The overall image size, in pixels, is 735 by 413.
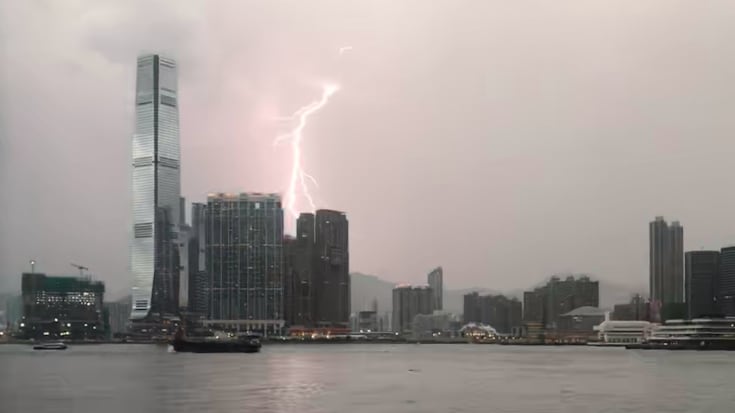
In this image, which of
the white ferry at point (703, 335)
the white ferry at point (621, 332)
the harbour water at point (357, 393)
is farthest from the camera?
the white ferry at point (621, 332)

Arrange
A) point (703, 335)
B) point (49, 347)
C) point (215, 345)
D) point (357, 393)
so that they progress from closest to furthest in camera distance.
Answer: point (357, 393) → point (215, 345) → point (49, 347) → point (703, 335)

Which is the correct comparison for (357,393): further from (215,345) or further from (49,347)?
(49,347)

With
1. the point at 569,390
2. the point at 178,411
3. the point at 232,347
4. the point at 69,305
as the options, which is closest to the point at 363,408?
the point at 178,411

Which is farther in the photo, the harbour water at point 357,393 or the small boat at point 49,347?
the small boat at point 49,347

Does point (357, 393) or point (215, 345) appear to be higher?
point (357, 393)

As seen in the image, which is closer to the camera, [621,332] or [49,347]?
[49,347]

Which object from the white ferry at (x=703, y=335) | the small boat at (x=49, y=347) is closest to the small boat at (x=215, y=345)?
the small boat at (x=49, y=347)

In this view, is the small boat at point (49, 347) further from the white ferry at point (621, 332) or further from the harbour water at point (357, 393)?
the white ferry at point (621, 332)

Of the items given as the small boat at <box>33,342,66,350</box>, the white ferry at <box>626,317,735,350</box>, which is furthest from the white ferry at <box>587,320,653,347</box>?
the small boat at <box>33,342,66,350</box>

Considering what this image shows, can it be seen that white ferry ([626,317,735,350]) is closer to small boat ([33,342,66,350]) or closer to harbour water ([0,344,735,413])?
harbour water ([0,344,735,413])

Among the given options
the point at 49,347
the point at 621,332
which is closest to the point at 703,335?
the point at 621,332

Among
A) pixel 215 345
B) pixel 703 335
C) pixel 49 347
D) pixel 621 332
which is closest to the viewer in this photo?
pixel 215 345
